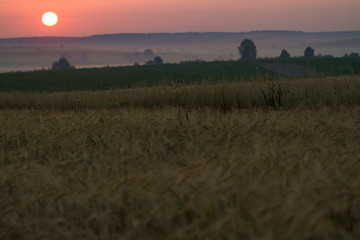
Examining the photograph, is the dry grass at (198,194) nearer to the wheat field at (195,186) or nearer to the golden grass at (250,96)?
the wheat field at (195,186)

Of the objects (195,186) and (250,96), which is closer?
(195,186)

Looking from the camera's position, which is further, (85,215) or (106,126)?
(106,126)

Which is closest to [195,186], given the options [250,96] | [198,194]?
[198,194]

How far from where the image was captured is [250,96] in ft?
24.8

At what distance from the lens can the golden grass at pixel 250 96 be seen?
690 centimetres

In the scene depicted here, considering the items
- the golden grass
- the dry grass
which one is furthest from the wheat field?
the golden grass

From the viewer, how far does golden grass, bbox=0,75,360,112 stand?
6898mm

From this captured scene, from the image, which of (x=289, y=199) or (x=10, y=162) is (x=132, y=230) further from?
(x=10, y=162)

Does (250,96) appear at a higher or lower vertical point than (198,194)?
higher

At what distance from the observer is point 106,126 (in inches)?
213

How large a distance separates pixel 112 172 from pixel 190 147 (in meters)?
0.95

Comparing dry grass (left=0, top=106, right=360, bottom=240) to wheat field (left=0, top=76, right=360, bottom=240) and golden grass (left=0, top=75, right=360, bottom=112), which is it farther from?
golden grass (left=0, top=75, right=360, bottom=112)

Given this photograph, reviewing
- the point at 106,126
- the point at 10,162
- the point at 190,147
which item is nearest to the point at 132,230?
the point at 190,147

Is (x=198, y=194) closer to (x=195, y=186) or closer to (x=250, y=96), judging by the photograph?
(x=195, y=186)
